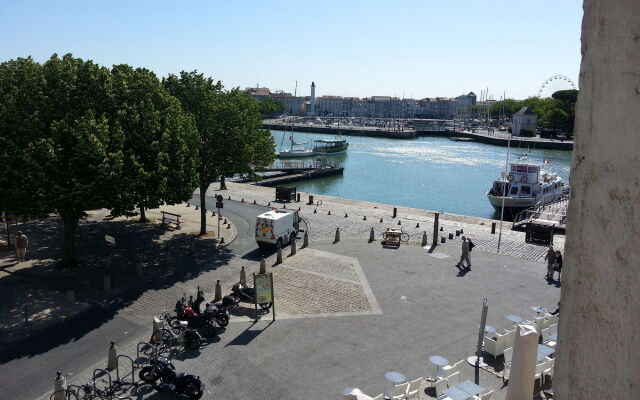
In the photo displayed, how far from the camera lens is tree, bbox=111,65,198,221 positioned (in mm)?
22047

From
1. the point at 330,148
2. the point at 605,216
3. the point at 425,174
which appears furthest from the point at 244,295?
the point at 330,148

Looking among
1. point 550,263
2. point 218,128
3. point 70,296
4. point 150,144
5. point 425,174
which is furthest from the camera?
point 425,174

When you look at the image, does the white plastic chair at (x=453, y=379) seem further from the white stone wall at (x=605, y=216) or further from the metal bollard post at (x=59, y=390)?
the white stone wall at (x=605, y=216)

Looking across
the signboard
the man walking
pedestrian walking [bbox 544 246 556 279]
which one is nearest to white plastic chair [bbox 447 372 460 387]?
the signboard

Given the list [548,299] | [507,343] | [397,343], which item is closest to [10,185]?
[397,343]

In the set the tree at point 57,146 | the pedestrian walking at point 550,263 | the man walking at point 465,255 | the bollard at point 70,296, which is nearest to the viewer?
the bollard at point 70,296

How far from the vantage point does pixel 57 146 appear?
808 inches

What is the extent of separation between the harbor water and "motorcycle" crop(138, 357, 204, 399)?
45.2m

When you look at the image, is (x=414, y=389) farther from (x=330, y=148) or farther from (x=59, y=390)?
(x=330, y=148)

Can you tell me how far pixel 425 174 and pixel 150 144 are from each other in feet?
229

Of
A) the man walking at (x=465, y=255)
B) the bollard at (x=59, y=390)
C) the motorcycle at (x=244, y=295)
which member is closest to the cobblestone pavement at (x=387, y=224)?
the man walking at (x=465, y=255)

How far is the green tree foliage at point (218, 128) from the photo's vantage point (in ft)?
94.8

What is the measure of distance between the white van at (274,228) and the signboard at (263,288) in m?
7.84

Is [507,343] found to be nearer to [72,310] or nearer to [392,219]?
[72,310]
